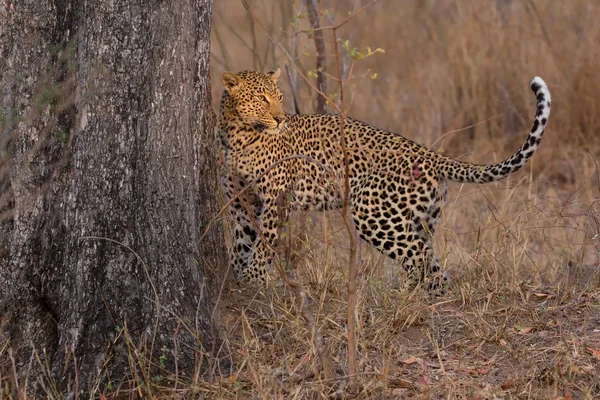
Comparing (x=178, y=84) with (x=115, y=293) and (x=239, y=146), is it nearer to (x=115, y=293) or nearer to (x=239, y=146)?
(x=115, y=293)

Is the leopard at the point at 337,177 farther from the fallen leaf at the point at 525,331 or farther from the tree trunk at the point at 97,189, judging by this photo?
the tree trunk at the point at 97,189

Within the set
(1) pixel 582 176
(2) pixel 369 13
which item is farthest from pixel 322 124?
(2) pixel 369 13

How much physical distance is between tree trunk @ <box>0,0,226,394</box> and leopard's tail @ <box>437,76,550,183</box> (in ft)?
6.28

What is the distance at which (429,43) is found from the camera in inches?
445

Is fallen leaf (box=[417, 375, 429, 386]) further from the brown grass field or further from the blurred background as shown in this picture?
the blurred background

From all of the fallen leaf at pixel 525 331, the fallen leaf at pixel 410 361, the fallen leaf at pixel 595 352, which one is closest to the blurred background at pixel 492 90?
the fallen leaf at pixel 525 331

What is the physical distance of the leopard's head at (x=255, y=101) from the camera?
586cm

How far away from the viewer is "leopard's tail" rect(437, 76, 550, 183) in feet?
16.8

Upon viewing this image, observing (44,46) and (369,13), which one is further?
(369,13)

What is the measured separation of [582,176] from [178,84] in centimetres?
520

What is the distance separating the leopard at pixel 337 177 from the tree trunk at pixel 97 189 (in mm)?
1336

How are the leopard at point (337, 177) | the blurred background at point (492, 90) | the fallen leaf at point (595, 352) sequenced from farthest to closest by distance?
the blurred background at point (492, 90) < the leopard at point (337, 177) < the fallen leaf at point (595, 352)

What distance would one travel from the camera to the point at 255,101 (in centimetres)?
587

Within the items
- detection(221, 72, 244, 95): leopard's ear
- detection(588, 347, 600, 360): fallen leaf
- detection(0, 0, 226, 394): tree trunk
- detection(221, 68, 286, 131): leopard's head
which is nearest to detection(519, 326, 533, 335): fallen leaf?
detection(588, 347, 600, 360): fallen leaf
